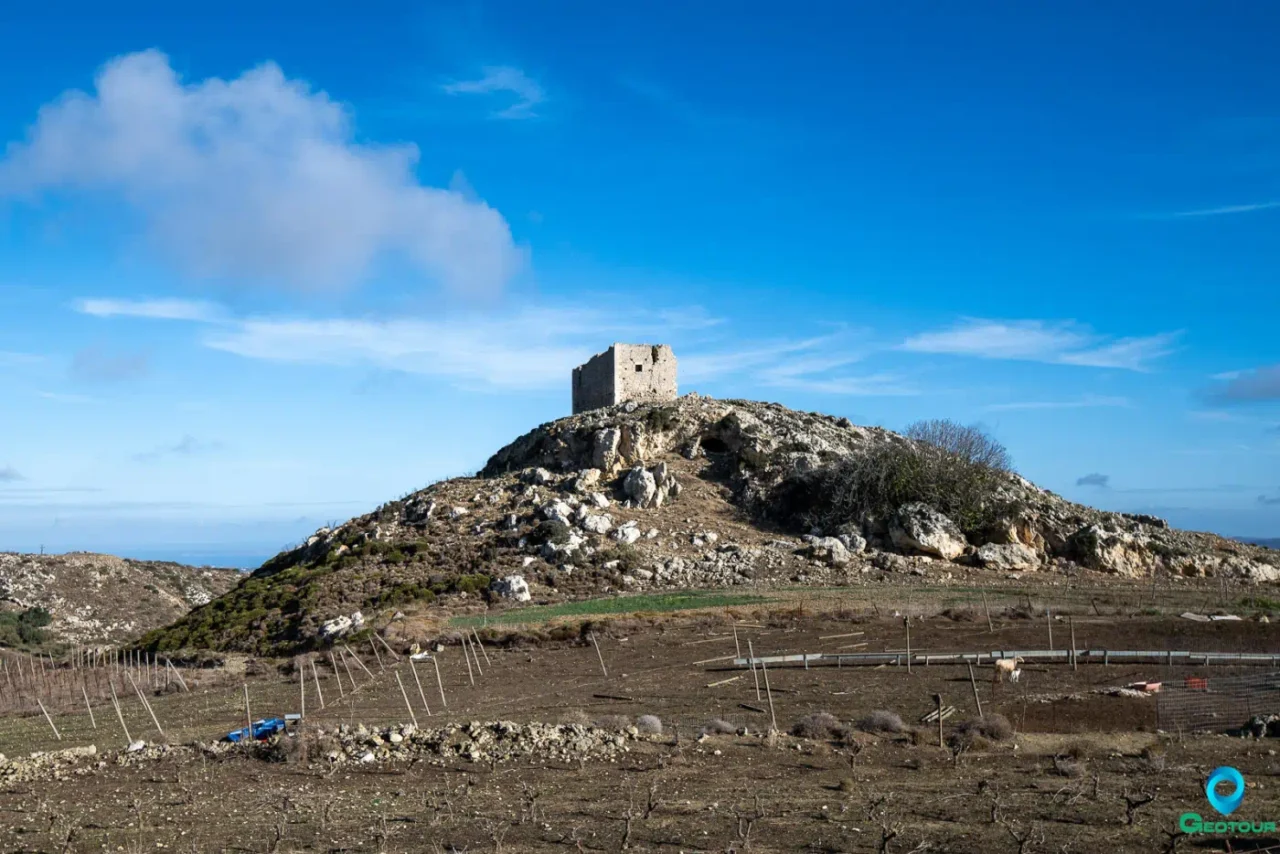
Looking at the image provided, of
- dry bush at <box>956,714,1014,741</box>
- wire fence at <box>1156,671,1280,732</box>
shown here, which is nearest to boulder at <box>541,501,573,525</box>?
wire fence at <box>1156,671,1280,732</box>

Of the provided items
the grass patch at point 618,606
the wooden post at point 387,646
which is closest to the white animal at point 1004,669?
the grass patch at point 618,606

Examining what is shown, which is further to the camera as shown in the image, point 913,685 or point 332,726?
point 913,685

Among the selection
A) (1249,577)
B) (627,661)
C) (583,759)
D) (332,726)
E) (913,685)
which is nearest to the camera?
(583,759)

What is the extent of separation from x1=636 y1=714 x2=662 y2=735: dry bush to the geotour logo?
833 cm

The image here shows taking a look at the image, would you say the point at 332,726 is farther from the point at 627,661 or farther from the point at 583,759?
the point at 627,661

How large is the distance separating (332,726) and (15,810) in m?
5.40

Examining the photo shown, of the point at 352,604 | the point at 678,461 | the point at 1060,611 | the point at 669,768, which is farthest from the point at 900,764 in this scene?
the point at 678,461

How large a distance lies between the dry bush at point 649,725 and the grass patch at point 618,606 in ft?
52.9

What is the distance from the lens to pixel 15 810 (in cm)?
1508

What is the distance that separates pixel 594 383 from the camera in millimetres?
64250

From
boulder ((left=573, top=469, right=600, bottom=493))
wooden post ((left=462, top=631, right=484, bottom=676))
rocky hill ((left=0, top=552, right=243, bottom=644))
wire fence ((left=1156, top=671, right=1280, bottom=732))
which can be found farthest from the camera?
rocky hill ((left=0, top=552, right=243, bottom=644))

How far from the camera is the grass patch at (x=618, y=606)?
115 ft

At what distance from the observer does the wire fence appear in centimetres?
1773

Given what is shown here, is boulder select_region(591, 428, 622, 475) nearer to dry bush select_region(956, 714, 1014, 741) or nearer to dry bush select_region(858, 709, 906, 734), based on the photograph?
dry bush select_region(858, 709, 906, 734)
